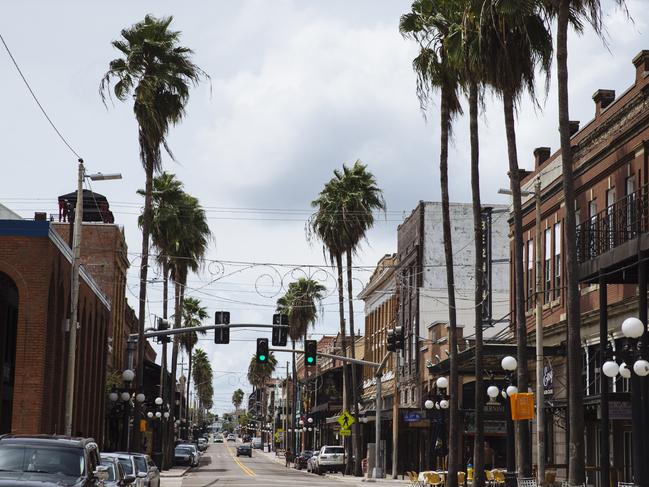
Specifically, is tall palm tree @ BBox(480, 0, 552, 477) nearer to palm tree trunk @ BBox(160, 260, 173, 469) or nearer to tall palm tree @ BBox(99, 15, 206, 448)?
tall palm tree @ BBox(99, 15, 206, 448)

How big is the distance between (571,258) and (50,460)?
11714 mm

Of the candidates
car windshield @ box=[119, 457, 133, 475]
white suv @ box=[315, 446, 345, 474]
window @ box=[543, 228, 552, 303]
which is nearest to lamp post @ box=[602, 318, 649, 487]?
car windshield @ box=[119, 457, 133, 475]

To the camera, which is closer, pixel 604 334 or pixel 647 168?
pixel 604 334

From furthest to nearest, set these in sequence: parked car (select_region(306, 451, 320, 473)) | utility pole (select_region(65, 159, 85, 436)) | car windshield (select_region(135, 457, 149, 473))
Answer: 1. parked car (select_region(306, 451, 320, 473))
2. utility pole (select_region(65, 159, 85, 436))
3. car windshield (select_region(135, 457, 149, 473))

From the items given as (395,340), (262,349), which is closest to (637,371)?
(395,340)

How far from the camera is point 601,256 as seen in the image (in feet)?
77.5

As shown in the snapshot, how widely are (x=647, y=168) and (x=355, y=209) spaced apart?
3337 centimetres

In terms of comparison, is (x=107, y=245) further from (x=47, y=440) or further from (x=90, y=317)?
(x=47, y=440)

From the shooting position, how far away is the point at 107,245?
70688 mm

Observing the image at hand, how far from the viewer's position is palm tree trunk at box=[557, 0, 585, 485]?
22.9 metres

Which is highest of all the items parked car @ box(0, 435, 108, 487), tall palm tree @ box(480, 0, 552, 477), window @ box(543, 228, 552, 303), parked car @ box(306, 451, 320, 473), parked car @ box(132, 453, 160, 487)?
tall palm tree @ box(480, 0, 552, 477)

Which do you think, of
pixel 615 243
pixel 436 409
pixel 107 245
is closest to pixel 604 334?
pixel 615 243

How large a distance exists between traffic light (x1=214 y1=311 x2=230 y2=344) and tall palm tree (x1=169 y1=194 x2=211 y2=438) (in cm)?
1702

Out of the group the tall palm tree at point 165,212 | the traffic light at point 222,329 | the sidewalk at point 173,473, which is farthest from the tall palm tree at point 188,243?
the traffic light at point 222,329
